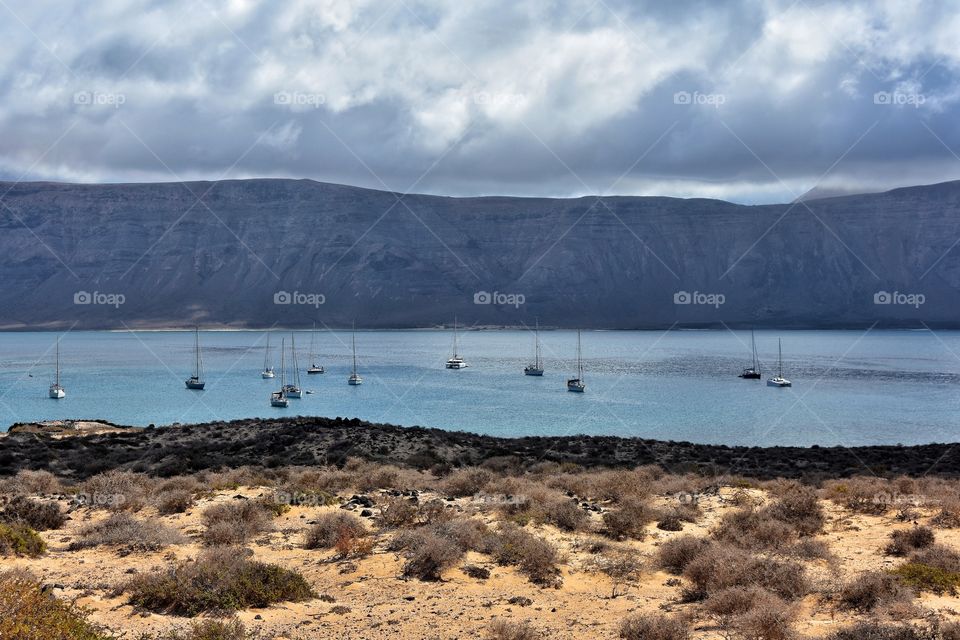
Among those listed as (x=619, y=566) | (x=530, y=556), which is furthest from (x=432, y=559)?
(x=619, y=566)

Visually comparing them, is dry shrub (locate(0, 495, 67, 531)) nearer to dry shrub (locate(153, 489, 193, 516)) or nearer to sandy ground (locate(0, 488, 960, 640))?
sandy ground (locate(0, 488, 960, 640))

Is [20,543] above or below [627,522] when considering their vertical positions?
above

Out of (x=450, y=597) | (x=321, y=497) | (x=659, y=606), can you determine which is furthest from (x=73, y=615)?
(x=321, y=497)

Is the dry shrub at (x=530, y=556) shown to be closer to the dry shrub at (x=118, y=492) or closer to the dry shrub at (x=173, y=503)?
the dry shrub at (x=173, y=503)

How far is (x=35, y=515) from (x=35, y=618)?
8.05 meters

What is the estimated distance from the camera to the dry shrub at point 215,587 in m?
A: 9.59

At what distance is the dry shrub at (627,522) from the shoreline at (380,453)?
9566mm

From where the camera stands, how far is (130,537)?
12672mm

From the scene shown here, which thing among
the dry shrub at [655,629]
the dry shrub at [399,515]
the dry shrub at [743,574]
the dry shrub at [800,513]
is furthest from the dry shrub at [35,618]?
the dry shrub at [800,513]

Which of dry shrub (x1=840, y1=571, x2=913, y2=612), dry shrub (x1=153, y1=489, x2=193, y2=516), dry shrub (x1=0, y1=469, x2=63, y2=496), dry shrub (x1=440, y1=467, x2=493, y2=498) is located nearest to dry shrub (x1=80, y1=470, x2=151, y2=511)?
dry shrub (x1=153, y1=489, x2=193, y2=516)

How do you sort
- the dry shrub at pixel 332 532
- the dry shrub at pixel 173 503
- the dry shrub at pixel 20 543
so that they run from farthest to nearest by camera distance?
the dry shrub at pixel 173 503 < the dry shrub at pixel 332 532 < the dry shrub at pixel 20 543

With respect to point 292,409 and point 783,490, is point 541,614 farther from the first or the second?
point 292,409

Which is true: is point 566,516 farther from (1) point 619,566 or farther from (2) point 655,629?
(2) point 655,629

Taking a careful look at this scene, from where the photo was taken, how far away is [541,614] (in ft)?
32.0
